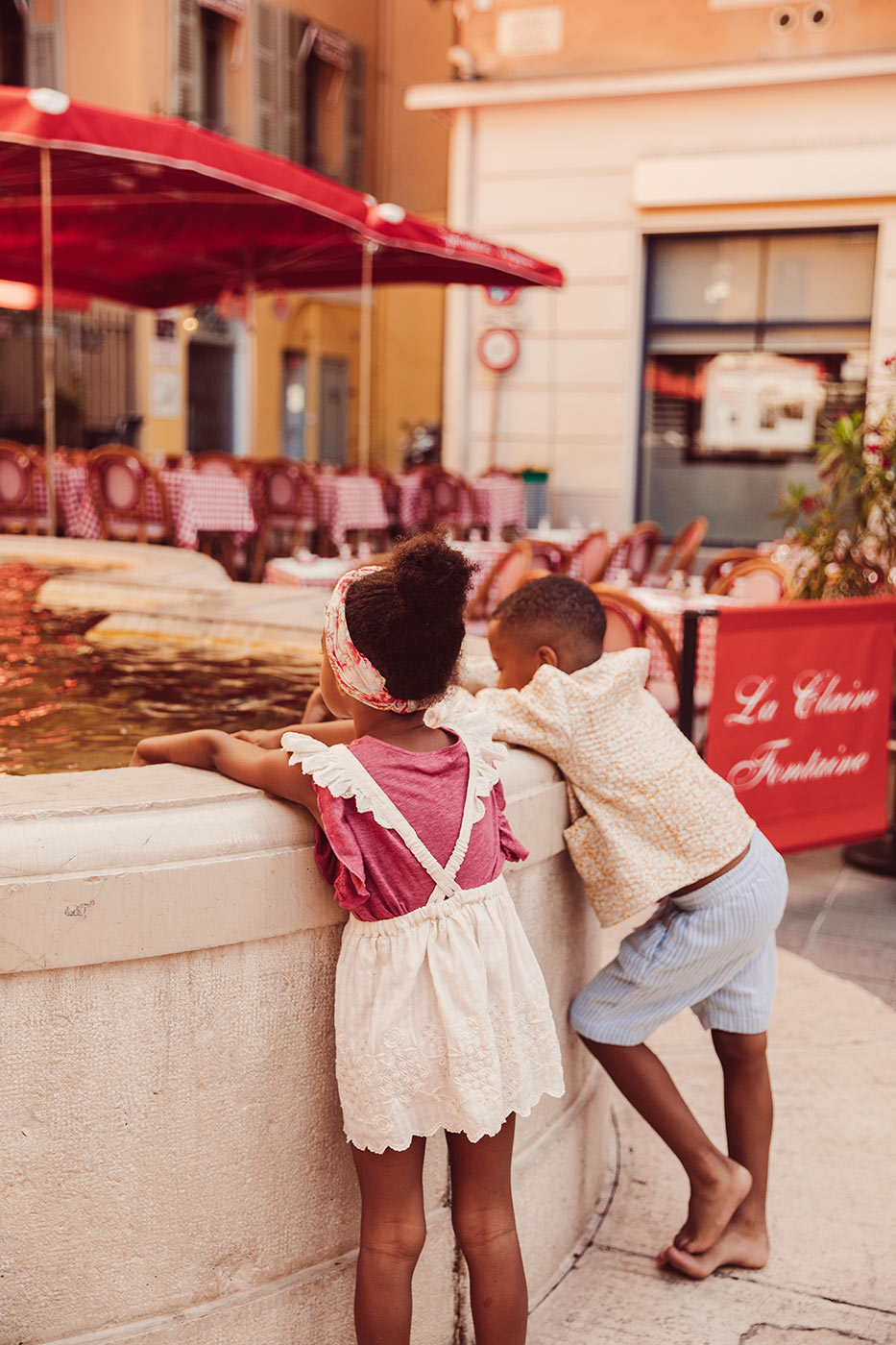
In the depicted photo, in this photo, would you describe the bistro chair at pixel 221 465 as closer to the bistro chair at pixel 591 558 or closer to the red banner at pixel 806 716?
the bistro chair at pixel 591 558

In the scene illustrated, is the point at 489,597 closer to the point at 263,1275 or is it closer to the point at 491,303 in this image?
the point at 263,1275

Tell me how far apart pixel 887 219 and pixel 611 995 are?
1023 cm

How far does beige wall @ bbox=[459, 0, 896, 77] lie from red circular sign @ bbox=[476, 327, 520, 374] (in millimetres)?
2291

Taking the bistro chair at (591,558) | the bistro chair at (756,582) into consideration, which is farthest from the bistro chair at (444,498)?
the bistro chair at (756,582)

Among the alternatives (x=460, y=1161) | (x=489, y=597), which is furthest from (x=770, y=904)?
(x=489, y=597)

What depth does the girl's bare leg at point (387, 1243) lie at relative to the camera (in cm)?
175

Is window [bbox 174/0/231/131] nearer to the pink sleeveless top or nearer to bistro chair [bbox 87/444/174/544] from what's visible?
bistro chair [bbox 87/444/174/544]

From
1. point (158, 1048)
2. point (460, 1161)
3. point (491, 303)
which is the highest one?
point (491, 303)

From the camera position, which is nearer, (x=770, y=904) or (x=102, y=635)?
(x=770, y=904)

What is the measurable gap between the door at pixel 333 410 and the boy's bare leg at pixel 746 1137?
19.5 m

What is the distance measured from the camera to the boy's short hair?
2.23m

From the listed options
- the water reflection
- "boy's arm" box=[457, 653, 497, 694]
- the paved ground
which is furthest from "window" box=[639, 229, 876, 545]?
"boy's arm" box=[457, 653, 497, 694]

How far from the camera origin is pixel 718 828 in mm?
2217

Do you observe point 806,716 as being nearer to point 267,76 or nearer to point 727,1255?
point 727,1255
